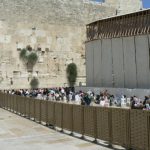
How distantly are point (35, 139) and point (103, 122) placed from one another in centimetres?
225

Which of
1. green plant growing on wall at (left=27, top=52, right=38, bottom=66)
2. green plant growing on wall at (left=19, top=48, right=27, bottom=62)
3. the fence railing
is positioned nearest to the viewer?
the fence railing

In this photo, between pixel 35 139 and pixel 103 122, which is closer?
pixel 103 122

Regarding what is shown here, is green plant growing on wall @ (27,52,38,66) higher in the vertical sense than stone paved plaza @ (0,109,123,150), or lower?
higher

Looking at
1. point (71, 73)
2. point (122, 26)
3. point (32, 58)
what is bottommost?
point (71, 73)

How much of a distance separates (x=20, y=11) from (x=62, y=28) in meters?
4.48

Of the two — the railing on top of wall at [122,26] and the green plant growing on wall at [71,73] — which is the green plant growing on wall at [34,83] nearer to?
the green plant growing on wall at [71,73]

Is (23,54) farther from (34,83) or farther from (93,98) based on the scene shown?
(93,98)

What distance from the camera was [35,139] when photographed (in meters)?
10.2

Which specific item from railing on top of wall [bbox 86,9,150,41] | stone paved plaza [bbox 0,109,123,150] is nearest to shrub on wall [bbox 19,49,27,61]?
railing on top of wall [bbox 86,9,150,41]

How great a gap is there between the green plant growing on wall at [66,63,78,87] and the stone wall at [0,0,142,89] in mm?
448

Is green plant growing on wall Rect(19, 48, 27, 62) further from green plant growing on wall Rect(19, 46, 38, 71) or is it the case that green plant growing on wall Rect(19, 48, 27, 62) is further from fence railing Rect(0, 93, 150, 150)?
fence railing Rect(0, 93, 150, 150)

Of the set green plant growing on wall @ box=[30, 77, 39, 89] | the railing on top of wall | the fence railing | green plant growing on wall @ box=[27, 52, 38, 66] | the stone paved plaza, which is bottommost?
the stone paved plaza

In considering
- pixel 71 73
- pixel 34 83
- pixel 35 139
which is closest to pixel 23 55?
pixel 34 83

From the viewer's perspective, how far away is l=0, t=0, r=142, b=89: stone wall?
30.5m
